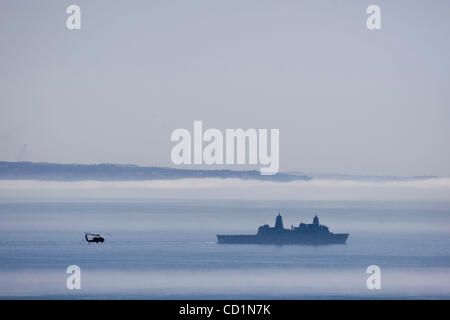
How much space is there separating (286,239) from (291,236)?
11 centimetres

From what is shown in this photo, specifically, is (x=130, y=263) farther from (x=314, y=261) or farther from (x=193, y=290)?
(x=314, y=261)

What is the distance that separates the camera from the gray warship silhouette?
15.9 meters

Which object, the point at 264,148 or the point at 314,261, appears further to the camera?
the point at 314,261

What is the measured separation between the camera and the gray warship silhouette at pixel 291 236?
15.9m

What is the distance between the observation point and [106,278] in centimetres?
1554

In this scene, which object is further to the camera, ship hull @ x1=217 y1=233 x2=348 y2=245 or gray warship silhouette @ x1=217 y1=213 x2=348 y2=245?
ship hull @ x1=217 y1=233 x2=348 y2=245

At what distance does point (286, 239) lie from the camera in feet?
53.5

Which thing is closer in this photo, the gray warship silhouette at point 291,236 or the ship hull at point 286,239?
the gray warship silhouette at point 291,236

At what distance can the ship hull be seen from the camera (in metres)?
16.1

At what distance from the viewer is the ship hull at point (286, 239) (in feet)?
52.7
